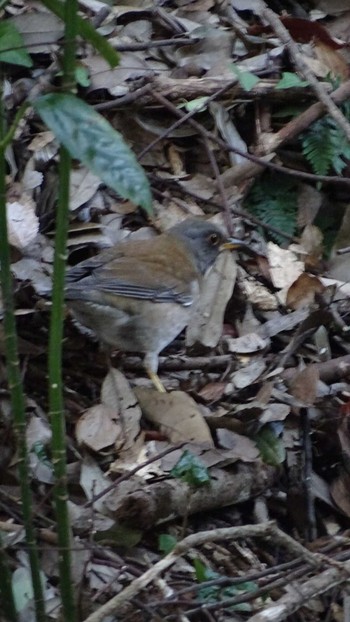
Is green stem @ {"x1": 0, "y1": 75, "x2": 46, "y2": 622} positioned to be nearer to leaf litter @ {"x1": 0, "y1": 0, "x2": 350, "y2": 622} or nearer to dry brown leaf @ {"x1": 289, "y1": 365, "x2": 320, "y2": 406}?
leaf litter @ {"x1": 0, "y1": 0, "x2": 350, "y2": 622}

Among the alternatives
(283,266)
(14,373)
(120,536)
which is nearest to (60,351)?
(14,373)

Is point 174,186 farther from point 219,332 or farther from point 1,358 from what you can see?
point 1,358

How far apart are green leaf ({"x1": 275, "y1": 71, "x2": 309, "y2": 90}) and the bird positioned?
103 centimetres

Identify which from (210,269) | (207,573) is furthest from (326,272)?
(207,573)

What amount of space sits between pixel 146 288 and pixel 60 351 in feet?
7.50

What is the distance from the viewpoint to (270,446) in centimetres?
410

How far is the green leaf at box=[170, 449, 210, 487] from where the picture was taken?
349cm

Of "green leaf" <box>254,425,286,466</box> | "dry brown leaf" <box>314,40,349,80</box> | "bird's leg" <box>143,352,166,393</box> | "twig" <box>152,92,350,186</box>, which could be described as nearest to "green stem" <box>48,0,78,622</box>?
"green leaf" <box>254,425,286,466</box>

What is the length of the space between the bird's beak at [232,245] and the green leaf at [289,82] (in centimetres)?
102

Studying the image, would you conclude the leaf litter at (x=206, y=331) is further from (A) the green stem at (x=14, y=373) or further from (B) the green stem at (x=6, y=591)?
(A) the green stem at (x=14, y=373)

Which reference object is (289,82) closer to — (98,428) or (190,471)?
(98,428)

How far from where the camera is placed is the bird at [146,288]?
14.5 feet

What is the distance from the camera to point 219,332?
15.6 ft

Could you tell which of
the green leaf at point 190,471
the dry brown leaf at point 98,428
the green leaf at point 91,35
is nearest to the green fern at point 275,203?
the dry brown leaf at point 98,428
